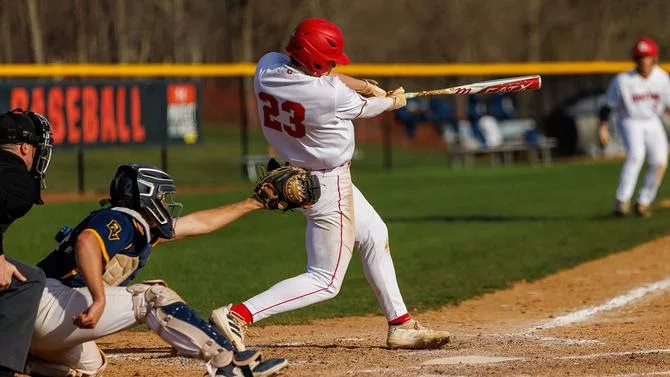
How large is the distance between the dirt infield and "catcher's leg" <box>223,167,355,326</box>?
1.08ft

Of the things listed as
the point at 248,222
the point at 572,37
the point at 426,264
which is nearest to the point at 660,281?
the point at 426,264

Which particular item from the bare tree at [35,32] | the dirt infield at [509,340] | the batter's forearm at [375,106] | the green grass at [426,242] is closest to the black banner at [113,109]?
the green grass at [426,242]

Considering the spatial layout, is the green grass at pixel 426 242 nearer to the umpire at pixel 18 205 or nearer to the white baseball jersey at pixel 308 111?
the white baseball jersey at pixel 308 111

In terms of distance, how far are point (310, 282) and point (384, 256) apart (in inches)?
20.8

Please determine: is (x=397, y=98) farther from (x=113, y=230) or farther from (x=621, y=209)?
(x=621, y=209)

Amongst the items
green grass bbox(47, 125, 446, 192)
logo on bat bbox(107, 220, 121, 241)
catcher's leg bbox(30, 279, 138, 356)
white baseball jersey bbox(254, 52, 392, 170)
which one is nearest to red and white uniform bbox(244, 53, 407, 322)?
white baseball jersey bbox(254, 52, 392, 170)

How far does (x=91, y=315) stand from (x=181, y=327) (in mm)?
415

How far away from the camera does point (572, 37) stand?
45.7 meters

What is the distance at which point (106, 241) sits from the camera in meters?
5.42

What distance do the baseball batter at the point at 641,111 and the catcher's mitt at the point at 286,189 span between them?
840 cm

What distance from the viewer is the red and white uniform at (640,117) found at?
1410cm

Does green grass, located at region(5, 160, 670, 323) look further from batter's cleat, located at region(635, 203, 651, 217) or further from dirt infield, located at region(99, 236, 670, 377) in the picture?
dirt infield, located at region(99, 236, 670, 377)

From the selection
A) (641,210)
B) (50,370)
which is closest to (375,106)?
(50,370)

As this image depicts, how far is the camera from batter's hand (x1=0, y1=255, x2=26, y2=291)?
17.3 feet
